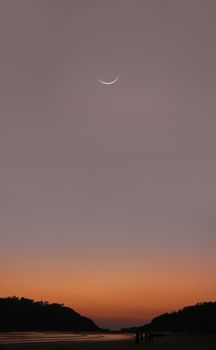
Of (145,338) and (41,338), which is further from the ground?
(41,338)

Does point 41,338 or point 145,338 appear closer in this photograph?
point 145,338

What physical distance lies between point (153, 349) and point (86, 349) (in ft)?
32.2

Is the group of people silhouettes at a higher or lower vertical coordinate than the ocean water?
lower

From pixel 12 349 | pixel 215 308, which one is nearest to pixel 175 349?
pixel 12 349

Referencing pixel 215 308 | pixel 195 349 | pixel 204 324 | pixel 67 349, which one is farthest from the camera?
pixel 215 308

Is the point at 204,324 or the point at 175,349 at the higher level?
the point at 204,324

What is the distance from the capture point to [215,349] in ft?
177

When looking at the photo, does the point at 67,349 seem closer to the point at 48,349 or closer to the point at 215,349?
the point at 48,349

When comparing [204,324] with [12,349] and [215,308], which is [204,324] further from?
[12,349]

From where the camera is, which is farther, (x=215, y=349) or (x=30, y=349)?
(x=30, y=349)

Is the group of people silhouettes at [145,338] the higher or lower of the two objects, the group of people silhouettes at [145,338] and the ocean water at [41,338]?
the lower

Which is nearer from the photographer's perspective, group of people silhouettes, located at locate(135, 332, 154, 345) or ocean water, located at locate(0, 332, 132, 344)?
group of people silhouettes, located at locate(135, 332, 154, 345)

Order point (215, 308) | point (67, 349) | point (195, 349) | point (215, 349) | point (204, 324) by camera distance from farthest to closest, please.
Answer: point (215, 308) < point (204, 324) < point (67, 349) < point (195, 349) < point (215, 349)

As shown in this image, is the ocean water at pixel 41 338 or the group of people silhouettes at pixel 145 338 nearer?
the group of people silhouettes at pixel 145 338
